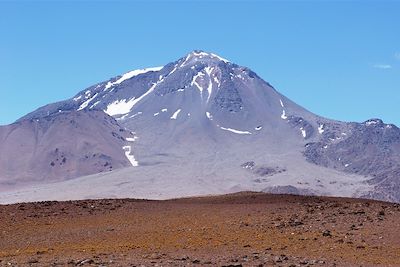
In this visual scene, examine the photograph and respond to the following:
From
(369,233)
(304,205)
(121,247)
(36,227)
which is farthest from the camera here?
(304,205)

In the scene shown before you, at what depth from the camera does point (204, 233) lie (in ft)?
77.5

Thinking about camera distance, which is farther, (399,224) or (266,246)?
(399,224)

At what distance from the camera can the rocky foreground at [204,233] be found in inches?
719

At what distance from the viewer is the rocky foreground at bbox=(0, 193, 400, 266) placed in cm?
1825

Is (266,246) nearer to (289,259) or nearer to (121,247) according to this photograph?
(289,259)

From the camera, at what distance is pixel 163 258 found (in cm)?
1805

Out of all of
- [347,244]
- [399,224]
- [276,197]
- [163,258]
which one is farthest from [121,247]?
[276,197]

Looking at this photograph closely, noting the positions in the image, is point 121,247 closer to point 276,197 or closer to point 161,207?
point 161,207

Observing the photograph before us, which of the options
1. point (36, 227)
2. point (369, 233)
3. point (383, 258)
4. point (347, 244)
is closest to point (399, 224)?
point (369, 233)

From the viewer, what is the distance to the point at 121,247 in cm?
2062

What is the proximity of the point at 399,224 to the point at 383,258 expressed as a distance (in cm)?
535

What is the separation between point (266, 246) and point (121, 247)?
420cm

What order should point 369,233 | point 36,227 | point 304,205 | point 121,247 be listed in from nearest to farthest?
1. point 121,247
2. point 369,233
3. point 36,227
4. point 304,205

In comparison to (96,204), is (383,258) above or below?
below
